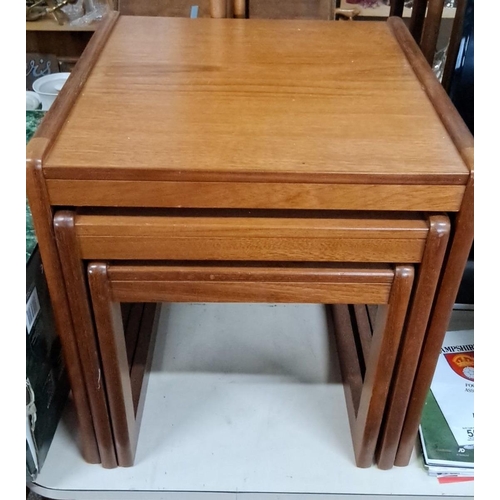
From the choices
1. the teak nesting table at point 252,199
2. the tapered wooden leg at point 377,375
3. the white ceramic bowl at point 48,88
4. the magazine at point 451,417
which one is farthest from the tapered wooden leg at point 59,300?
the white ceramic bowl at point 48,88

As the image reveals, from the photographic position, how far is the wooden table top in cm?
53

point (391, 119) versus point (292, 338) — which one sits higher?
point (391, 119)

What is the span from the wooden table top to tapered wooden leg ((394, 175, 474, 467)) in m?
0.05

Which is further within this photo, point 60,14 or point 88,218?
point 60,14

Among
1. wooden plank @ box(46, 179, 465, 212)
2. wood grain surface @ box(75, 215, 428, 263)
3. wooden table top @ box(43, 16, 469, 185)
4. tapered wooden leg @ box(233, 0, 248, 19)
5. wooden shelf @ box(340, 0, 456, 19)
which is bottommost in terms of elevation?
wood grain surface @ box(75, 215, 428, 263)

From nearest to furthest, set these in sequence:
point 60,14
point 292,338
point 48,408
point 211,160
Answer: point 211,160
point 48,408
point 292,338
point 60,14

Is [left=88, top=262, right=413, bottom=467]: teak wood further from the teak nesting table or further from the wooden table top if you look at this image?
the wooden table top

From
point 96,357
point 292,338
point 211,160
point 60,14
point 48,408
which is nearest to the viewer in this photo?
point 211,160

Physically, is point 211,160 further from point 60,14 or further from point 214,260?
point 60,14

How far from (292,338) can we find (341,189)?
19.5 inches

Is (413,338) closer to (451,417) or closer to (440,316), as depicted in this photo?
(440,316)

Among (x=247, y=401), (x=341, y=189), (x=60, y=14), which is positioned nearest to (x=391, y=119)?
(x=341, y=189)

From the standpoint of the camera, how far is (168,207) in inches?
22.0

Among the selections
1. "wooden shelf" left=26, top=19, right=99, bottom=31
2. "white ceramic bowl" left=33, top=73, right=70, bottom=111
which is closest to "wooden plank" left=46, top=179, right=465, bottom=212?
"white ceramic bowl" left=33, top=73, right=70, bottom=111
